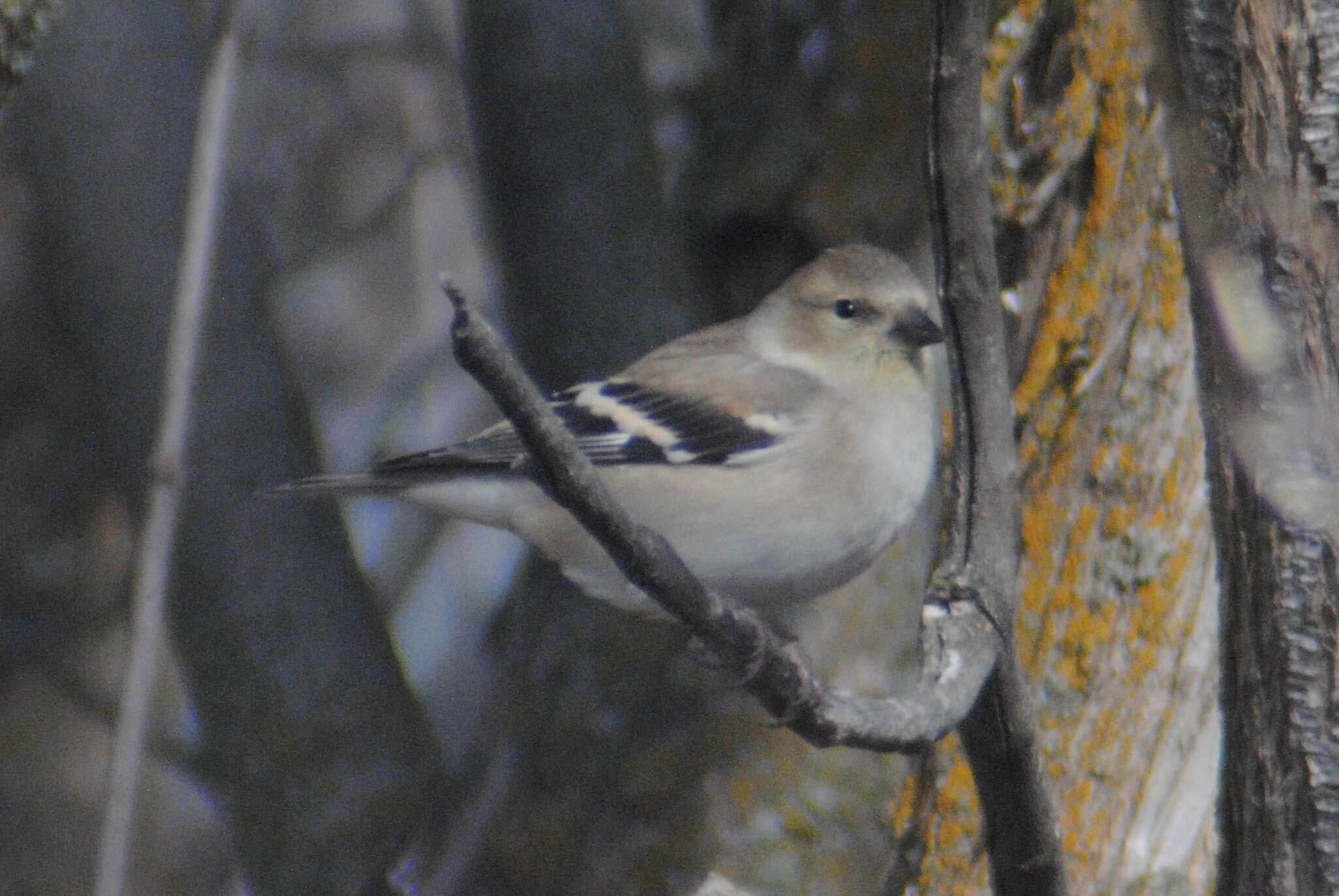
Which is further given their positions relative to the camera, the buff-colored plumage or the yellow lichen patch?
the buff-colored plumage

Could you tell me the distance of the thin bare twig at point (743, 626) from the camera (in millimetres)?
1559

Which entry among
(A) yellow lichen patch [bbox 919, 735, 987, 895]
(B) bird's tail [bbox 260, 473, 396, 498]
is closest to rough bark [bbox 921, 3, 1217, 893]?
(A) yellow lichen patch [bbox 919, 735, 987, 895]

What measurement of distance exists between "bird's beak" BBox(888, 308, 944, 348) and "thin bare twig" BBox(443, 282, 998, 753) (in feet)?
5.69

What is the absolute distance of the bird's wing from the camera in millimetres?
3904

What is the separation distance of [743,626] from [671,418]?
83.6 inches

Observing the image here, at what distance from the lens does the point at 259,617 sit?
180 inches

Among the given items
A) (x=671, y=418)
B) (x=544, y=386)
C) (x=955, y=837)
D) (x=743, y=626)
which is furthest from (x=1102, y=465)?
(x=544, y=386)

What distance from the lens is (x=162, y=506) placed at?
85.8 inches

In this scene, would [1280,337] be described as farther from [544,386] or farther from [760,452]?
[544,386]

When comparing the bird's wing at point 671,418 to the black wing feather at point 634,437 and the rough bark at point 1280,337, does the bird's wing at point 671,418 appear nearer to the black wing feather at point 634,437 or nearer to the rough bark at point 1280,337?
the black wing feather at point 634,437

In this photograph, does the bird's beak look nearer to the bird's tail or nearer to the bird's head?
the bird's head

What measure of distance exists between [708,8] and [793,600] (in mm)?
1956

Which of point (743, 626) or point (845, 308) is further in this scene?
point (845, 308)

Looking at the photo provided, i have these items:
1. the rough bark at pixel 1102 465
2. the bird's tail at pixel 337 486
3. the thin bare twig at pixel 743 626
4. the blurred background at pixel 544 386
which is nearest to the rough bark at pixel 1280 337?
the thin bare twig at pixel 743 626
